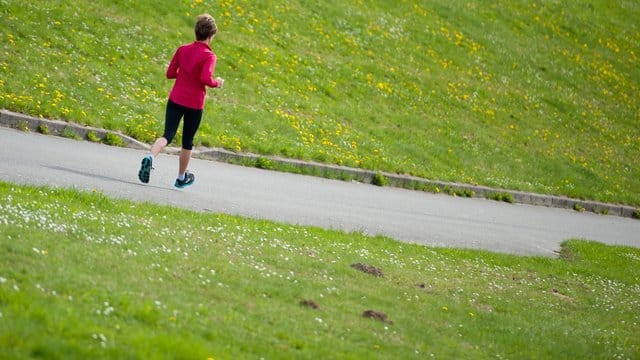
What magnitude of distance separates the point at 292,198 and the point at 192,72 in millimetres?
3246

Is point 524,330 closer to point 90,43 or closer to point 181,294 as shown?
point 181,294

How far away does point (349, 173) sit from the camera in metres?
21.0

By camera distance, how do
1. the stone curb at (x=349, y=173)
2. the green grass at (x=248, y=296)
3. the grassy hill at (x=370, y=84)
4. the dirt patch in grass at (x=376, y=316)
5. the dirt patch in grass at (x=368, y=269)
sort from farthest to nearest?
the grassy hill at (x=370, y=84) → the stone curb at (x=349, y=173) → the dirt patch in grass at (x=368, y=269) → the dirt patch in grass at (x=376, y=316) → the green grass at (x=248, y=296)

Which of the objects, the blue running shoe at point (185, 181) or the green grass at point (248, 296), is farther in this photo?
the blue running shoe at point (185, 181)

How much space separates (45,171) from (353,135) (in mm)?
11876

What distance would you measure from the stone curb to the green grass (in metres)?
5.56

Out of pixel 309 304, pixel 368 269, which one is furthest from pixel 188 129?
pixel 309 304

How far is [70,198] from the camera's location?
10.5 meters

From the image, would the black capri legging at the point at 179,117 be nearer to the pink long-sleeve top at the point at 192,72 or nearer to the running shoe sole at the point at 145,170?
the pink long-sleeve top at the point at 192,72

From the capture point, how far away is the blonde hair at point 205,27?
13258 mm

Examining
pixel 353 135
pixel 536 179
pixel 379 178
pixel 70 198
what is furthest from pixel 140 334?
pixel 536 179

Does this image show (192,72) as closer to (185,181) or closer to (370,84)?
(185,181)

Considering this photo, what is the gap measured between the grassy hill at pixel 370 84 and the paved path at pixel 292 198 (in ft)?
4.91

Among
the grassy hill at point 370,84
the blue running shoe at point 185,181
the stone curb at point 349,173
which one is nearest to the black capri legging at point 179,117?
the blue running shoe at point 185,181
